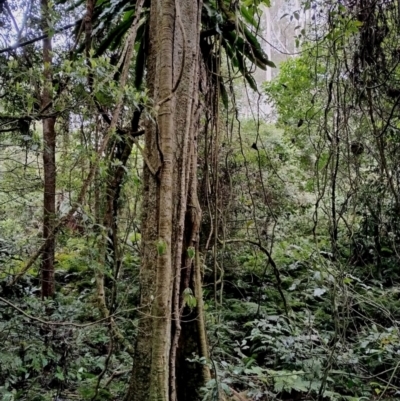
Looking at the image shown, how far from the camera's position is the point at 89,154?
5.35 ft

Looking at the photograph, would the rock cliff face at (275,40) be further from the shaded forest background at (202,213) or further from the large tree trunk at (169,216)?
the large tree trunk at (169,216)

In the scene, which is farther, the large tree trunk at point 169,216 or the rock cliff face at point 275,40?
the rock cliff face at point 275,40

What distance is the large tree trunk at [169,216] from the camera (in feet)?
5.05

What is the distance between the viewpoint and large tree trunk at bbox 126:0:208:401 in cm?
154

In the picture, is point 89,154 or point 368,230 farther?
point 368,230

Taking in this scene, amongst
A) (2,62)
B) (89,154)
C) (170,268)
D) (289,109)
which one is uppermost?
(289,109)

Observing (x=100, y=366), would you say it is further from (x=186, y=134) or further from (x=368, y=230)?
(x=368, y=230)

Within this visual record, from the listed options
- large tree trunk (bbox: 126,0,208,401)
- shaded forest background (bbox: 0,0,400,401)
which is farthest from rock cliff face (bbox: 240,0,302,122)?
large tree trunk (bbox: 126,0,208,401)

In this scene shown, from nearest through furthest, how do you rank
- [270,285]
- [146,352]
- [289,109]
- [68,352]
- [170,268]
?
[170,268]
[146,352]
[68,352]
[270,285]
[289,109]

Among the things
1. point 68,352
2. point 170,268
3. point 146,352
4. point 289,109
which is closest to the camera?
point 170,268

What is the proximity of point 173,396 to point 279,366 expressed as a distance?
1.31 m

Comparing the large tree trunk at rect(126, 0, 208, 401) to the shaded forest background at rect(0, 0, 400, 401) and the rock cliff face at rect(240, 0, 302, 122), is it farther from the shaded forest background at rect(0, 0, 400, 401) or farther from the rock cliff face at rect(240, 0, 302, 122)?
the rock cliff face at rect(240, 0, 302, 122)

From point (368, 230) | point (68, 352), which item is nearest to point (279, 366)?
point (68, 352)

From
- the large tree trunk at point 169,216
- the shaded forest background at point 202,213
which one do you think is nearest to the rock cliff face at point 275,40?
the shaded forest background at point 202,213
